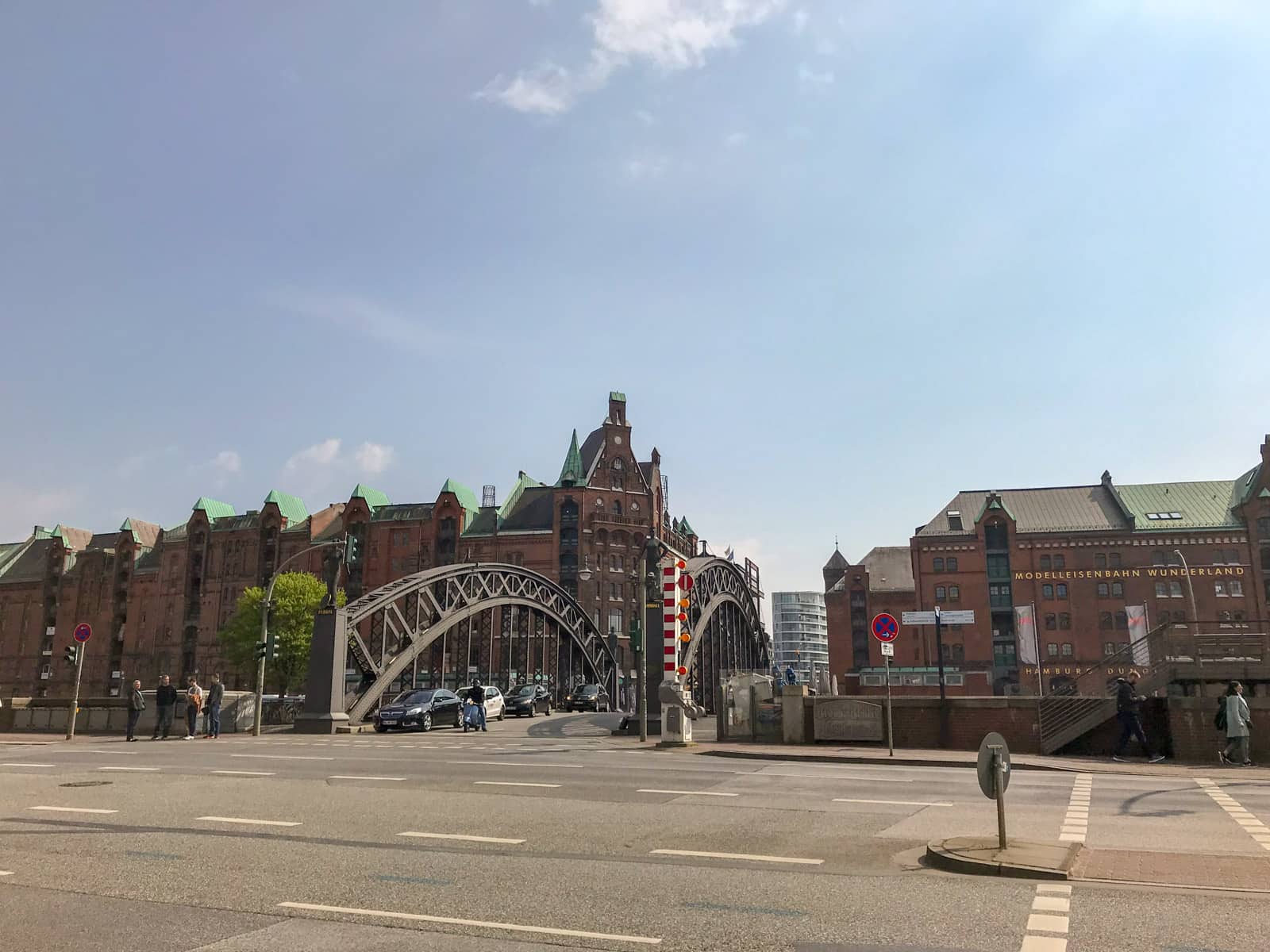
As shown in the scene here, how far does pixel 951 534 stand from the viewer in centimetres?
8331

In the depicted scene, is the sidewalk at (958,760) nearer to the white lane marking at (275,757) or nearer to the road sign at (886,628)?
the road sign at (886,628)

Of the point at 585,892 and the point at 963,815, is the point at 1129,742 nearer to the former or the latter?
the point at 963,815

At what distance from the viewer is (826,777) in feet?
52.7

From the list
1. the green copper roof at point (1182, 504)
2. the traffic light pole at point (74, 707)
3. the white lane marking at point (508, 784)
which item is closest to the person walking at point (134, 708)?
the traffic light pole at point (74, 707)

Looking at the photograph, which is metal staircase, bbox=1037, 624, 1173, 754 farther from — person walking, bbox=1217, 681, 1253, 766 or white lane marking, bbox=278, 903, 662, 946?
white lane marking, bbox=278, 903, 662, 946

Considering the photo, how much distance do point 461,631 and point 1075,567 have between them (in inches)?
2172

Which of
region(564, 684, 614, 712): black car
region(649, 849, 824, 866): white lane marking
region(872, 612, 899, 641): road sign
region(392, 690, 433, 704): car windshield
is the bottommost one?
region(564, 684, 614, 712): black car

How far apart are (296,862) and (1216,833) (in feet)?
32.3

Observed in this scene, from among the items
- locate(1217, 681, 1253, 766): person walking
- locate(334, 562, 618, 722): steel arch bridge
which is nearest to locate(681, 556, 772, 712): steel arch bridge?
locate(334, 562, 618, 722): steel arch bridge

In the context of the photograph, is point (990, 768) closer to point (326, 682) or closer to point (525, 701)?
point (326, 682)

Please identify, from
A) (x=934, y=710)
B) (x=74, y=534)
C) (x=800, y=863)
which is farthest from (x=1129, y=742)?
(x=74, y=534)

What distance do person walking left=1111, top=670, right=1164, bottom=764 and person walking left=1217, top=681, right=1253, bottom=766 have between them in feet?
5.06

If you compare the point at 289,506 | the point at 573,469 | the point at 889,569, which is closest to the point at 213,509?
the point at 289,506

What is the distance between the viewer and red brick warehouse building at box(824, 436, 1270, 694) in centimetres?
7538
